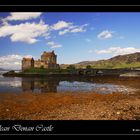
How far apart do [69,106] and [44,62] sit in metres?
1.19

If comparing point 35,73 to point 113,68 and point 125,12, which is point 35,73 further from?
point 125,12

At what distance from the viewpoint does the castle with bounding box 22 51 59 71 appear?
7.40 m

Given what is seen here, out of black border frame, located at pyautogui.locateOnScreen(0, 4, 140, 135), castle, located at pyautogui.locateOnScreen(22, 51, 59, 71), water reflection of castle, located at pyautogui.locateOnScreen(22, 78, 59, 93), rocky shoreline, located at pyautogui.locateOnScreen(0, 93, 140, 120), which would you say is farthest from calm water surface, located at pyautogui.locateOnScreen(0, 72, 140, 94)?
black border frame, located at pyautogui.locateOnScreen(0, 4, 140, 135)

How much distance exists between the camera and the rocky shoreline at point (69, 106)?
7137 mm

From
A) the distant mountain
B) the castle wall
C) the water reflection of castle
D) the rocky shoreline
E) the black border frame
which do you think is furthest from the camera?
the distant mountain

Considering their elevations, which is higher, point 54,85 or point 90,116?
point 54,85

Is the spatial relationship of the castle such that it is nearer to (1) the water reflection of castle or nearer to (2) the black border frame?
(1) the water reflection of castle

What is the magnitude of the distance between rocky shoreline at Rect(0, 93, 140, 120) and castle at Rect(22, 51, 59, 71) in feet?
2.20

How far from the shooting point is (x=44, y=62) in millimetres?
7707

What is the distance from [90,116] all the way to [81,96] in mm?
809
